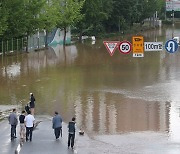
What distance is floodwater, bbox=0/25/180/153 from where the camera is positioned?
2269cm

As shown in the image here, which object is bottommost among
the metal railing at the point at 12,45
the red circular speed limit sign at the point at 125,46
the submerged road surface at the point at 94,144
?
the submerged road surface at the point at 94,144

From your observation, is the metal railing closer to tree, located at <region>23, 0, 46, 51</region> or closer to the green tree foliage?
the green tree foliage

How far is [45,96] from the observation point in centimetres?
3275

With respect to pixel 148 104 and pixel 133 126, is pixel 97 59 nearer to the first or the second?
pixel 148 104

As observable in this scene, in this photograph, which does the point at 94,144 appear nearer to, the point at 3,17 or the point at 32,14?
the point at 3,17

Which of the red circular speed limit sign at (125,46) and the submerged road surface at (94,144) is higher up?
the red circular speed limit sign at (125,46)

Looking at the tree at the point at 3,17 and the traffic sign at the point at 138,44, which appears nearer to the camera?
the traffic sign at the point at 138,44

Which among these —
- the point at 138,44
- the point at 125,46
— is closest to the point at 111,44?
the point at 125,46

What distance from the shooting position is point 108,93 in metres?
33.8

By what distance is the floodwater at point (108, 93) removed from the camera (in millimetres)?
22688

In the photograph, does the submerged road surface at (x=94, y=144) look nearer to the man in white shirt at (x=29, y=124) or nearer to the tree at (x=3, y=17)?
the man in white shirt at (x=29, y=124)

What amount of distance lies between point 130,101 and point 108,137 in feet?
29.6

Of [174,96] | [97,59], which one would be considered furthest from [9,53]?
[174,96]

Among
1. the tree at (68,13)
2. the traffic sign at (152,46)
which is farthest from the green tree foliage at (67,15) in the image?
the traffic sign at (152,46)
